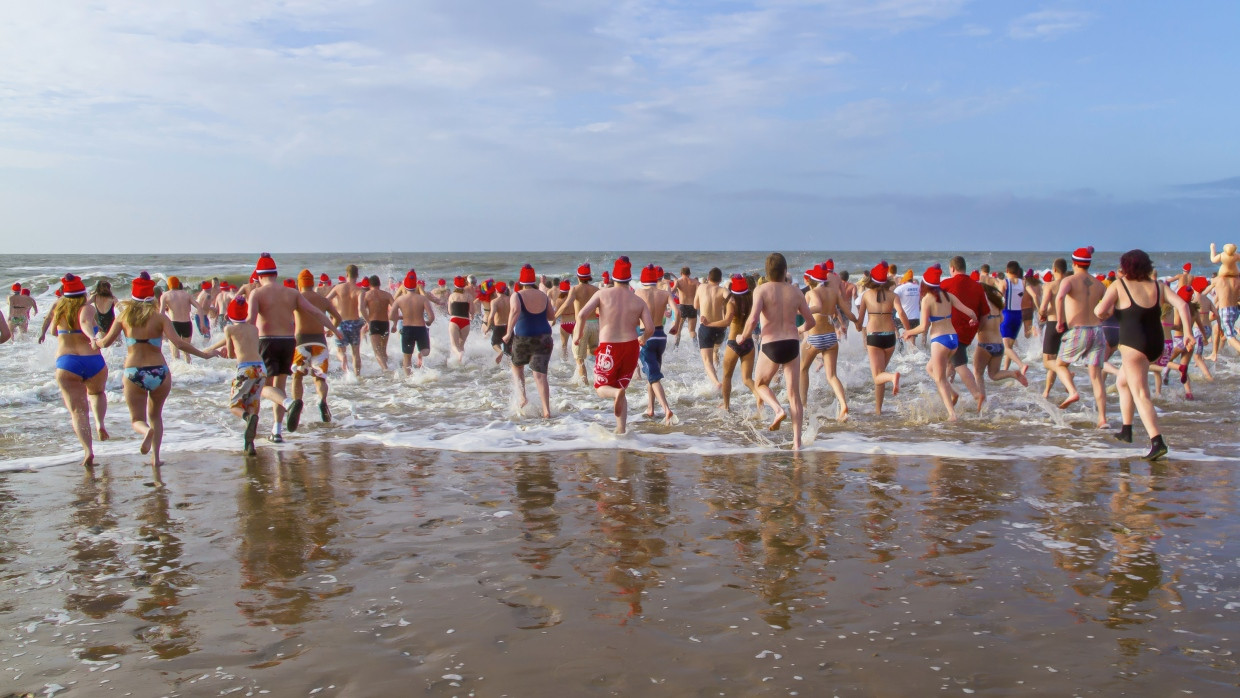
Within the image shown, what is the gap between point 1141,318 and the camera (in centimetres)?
678

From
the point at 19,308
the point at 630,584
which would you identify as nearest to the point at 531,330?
the point at 630,584

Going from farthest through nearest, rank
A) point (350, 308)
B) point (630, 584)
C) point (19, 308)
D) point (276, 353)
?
point (19, 308), point (350, 308), point (276, 353), point (630, 584)

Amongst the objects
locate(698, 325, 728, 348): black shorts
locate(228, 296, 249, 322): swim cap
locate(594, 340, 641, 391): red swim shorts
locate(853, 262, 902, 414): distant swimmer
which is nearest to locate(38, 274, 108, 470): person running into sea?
locate(228, 296, 249, 322): swim cap

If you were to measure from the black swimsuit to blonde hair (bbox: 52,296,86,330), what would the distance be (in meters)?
8.56

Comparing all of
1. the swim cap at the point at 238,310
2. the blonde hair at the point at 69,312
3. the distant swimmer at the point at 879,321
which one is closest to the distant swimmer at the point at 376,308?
the swim cap at the point at 238,310

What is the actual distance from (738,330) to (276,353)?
4.63m

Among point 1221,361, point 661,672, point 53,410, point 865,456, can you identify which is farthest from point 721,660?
point 1221,361

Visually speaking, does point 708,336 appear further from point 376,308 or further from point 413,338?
point 376,308

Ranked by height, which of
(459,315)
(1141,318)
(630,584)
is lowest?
(630,584)

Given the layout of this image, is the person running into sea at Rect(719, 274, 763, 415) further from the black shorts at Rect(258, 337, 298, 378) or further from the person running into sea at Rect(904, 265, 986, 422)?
the black shorts at Rect(258, 337, 298, 378)

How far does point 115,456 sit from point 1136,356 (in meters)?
8.61

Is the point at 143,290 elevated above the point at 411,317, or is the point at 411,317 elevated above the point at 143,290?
the point at 143,290

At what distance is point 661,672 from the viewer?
3182mm

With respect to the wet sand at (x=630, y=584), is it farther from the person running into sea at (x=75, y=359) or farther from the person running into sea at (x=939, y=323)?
the person running into sea at (x=939, y=323)
